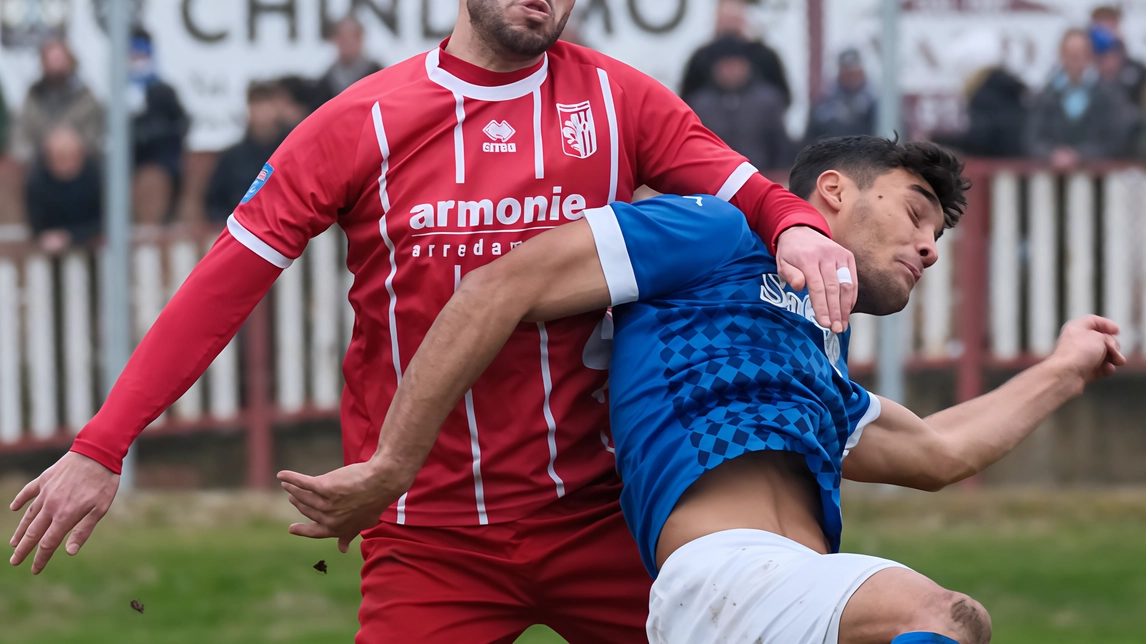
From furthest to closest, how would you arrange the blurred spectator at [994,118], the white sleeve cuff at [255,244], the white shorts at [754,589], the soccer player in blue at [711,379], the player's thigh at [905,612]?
the blurred spectator at [994,118]
the white sleeve cuff at [255,244]
the soccer player in blue at [711,379]
the white shorts at [754,589]
the player's thigh at [905,612]

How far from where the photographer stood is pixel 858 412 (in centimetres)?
346

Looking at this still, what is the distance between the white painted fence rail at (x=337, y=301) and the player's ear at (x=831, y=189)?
5.23m

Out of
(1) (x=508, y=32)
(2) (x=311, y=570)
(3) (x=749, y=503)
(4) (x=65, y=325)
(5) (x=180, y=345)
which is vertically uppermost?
(1) (x=508, y=32)

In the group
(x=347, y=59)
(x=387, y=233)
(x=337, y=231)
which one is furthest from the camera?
(x=347, y=59)

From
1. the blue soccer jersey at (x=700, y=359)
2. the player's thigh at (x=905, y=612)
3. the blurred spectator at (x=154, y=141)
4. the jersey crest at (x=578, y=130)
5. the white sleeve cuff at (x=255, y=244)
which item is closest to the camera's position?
the player's thigh at (x=905, y=612)

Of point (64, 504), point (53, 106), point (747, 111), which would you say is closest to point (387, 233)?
point (64, 504)

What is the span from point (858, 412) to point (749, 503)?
0.56 m

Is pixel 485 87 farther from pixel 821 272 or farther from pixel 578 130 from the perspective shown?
pixel 821 272

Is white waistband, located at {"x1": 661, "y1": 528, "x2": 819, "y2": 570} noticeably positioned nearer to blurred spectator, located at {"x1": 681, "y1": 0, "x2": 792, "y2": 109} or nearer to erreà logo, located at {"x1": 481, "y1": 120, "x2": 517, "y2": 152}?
erreà logo, located at {"x1": 481, "y1": 120, "x2": 517, "y2": 152}

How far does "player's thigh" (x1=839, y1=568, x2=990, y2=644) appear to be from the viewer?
2.63 meters

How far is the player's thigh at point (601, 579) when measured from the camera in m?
3.42

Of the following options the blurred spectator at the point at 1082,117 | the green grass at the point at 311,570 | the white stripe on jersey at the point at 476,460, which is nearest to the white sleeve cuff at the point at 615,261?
the white stripe on jersey at the point at 476,460

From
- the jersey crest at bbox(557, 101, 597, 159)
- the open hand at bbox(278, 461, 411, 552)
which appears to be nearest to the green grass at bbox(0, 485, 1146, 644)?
the open hand at bbox(278, 461, 411, 552)

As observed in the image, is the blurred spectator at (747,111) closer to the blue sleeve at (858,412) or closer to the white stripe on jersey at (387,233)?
the blue sleeve at (858,412)
